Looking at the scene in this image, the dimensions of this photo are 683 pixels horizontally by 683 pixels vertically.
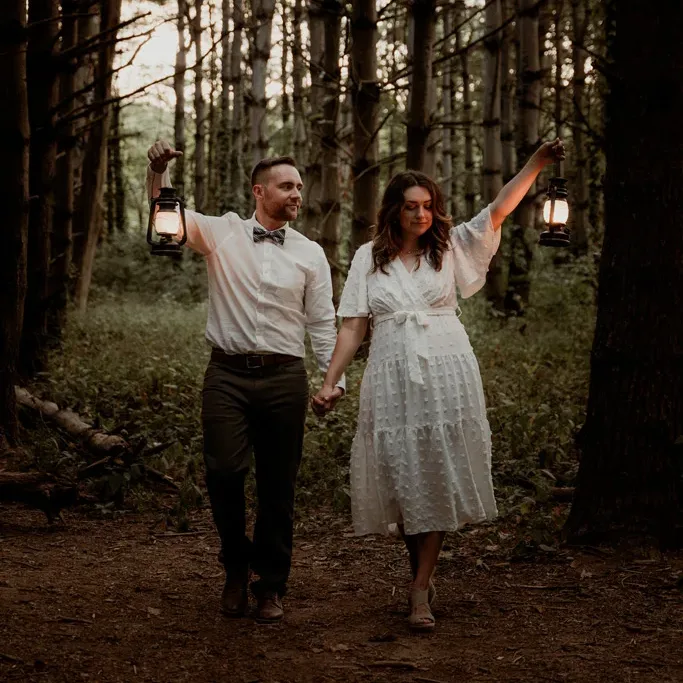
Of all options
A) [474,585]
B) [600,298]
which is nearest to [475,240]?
[600,298]

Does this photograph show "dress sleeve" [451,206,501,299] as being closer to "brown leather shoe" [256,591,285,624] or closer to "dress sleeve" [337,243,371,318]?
"dress sleeve" [337,243,371,318]

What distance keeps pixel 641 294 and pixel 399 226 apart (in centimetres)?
154

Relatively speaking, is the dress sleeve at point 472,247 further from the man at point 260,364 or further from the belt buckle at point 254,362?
the belt buckle at point 254,362

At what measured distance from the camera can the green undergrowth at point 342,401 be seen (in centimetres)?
766

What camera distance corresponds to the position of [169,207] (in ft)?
15.2

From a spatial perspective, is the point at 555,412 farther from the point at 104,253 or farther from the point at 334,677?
the point at 104,253

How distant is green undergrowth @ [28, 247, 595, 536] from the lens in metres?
7.66

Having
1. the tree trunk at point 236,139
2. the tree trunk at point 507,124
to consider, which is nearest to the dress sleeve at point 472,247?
the tree trunk at point 507,124

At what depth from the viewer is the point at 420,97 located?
9.80 meters

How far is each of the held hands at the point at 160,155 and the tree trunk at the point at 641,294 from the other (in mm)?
2659

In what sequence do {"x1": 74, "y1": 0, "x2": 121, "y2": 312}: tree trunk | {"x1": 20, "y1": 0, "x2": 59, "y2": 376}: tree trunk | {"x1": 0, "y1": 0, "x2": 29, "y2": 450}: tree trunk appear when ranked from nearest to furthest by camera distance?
{"x1": 0, "y1": 0, "x2": 29, "y2": 450}: tree trunk → {"x1": 20, "y1": 0, "x2": 59, "y2": 376}: tree trunk → {"x1": 74, "y1": 0, "x2": 121, "y2": 312}: tree trunk

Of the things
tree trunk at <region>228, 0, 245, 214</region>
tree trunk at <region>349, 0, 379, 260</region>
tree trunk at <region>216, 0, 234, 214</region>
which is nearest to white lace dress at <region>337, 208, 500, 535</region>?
tree trunk at <region>349, 0, 379, 260</region>

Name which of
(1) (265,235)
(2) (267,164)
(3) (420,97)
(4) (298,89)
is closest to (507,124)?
(4) (298,89)

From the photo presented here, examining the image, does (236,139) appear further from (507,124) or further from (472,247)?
(472,247)
